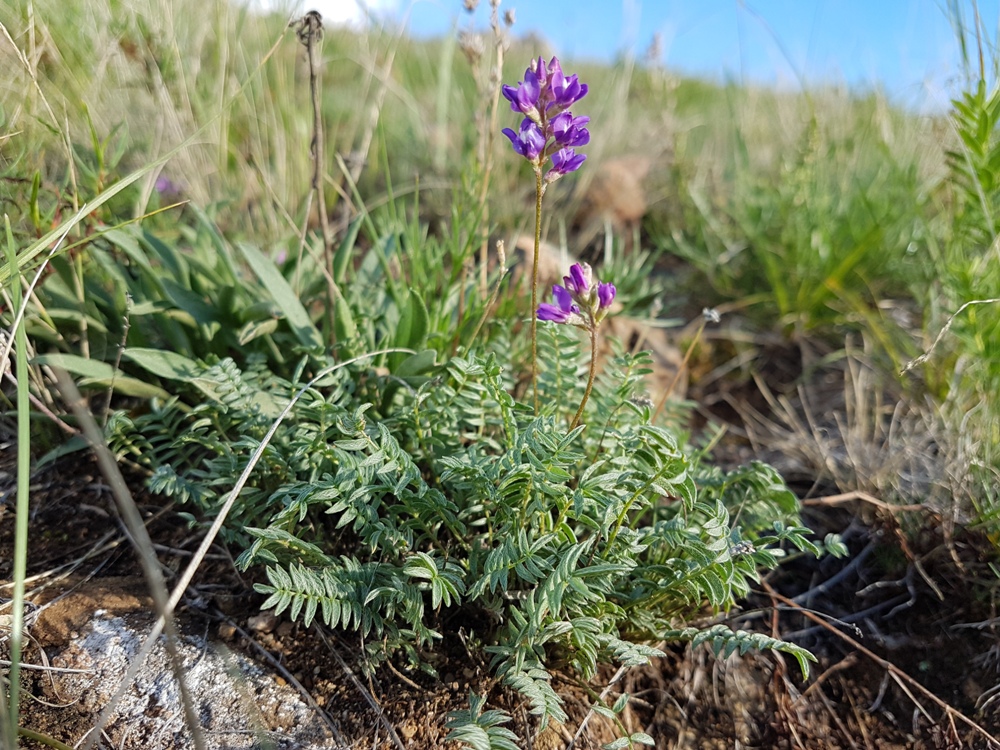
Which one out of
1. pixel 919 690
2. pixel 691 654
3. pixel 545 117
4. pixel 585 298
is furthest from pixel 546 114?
pixel 919 690

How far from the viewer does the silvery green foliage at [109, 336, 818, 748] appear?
1.29m

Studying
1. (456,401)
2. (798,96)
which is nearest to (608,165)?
(798,96)

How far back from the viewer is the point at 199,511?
1.75 m

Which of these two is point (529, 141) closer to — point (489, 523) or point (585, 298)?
point (585, 298)

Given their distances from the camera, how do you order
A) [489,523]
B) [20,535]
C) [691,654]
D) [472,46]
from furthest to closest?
[472,46] → [691,654] → [489,523] → [20,535]

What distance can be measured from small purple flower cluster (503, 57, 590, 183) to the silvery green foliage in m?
0.44

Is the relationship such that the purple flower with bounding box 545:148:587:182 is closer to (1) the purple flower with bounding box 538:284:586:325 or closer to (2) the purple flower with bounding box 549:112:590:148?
(2) the purple flower with bounding box 549:112:590:148

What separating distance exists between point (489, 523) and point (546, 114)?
843 millimetres

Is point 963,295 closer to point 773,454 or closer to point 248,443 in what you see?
point 773,454

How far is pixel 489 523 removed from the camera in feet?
4.92

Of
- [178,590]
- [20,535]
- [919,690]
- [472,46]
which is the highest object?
[472,46]

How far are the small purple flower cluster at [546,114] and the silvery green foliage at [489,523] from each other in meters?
0.44

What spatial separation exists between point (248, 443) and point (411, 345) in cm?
60

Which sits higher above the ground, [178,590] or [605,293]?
[605,293]
